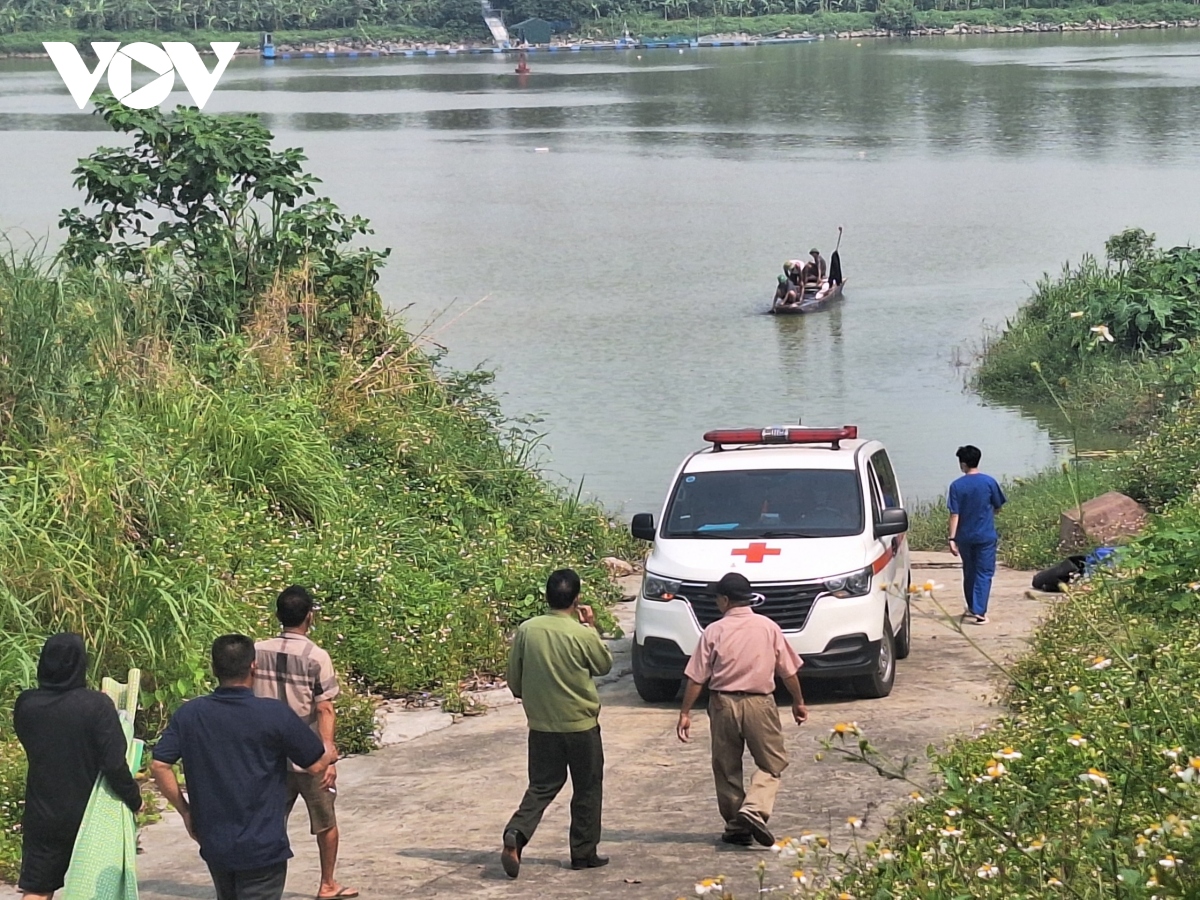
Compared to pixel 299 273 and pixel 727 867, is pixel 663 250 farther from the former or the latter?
pixel 727 867

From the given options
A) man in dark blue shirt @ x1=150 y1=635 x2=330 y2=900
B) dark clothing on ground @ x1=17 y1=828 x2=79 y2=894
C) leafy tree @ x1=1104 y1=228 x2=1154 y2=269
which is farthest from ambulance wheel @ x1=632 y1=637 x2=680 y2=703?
leafy tree @ x1=1104 y1=228 x2=1154 y2=269

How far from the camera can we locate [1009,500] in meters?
21.5

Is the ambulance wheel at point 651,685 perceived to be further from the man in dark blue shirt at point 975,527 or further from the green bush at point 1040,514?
the green bush at point 1040,514

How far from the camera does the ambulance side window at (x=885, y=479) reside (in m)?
14.3

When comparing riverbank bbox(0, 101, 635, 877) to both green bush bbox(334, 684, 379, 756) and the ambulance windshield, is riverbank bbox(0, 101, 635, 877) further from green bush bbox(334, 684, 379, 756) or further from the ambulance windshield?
the ambulance windshield

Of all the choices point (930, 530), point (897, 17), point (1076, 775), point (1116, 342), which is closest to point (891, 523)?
point (1076, 775)

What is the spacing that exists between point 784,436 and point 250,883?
805 cm

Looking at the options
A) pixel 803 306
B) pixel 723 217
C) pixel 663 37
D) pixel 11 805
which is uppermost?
pixel 663 37

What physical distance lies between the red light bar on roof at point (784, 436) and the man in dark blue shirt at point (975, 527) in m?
1.13

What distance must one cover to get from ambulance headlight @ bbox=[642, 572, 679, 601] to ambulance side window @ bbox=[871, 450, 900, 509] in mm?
2335

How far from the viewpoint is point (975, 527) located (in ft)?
48.2

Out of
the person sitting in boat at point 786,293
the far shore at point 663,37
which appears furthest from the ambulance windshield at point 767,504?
the far shore at point 663,37

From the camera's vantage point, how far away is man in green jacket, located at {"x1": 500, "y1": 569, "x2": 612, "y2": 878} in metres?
8.75

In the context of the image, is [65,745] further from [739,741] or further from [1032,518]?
[1032,518]
